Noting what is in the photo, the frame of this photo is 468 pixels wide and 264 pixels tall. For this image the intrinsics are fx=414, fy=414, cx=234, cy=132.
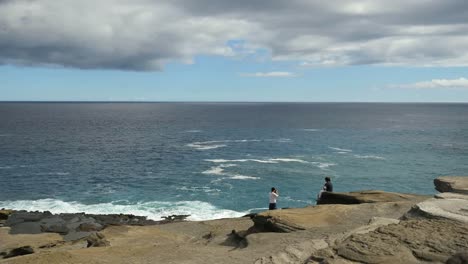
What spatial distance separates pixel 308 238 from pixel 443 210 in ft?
20.6

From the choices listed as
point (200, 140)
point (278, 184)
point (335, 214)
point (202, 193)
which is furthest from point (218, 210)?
point (200, 140)

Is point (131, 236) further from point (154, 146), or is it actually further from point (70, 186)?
point (154, 146)

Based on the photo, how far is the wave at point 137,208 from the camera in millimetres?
42594

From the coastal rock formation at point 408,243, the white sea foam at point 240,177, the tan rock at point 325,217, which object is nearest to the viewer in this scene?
the coastal rock formation at point 408,243

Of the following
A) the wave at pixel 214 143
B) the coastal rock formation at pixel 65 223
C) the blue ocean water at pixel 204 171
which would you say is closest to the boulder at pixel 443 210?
the coastal rock formation at pixel 65 223

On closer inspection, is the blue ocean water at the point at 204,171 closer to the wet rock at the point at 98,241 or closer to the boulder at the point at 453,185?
the wet rock at the point at 98,241

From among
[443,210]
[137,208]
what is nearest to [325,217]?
[443,210]

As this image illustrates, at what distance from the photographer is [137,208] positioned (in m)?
45.4

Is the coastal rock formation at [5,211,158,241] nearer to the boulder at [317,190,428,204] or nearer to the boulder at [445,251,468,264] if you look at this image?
the boulder at [317,190,428,204]

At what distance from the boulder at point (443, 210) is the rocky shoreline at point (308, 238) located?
4cm

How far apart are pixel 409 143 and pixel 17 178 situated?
78002 mm

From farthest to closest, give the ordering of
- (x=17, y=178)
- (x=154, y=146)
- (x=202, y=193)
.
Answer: (x=154, y=146) → (x=17, y=178) → (x=202, y=193)

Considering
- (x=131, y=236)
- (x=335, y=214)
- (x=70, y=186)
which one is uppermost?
(x=335, y=214)

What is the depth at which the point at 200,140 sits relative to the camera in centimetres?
10156
